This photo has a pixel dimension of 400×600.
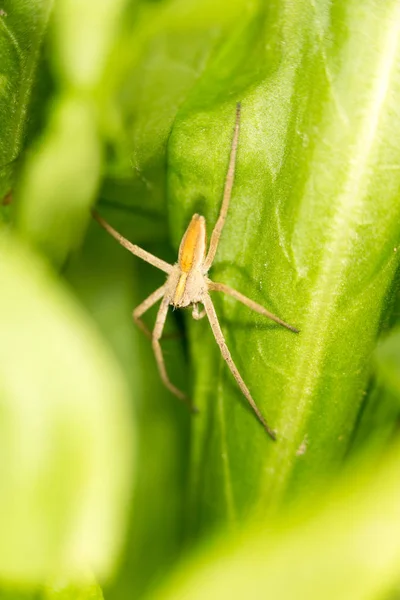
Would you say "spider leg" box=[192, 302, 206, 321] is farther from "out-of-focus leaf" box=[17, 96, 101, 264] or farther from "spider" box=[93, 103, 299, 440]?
"out-of-focus leaf" box=[17, 96, 101, 264]

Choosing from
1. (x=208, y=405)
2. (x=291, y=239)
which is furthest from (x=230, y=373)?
(x=291, y=239)

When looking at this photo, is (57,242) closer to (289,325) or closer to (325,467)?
(289,325)

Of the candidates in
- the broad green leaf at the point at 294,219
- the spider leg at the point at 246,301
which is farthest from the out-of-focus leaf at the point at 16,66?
the spider leg at the point at 246,301

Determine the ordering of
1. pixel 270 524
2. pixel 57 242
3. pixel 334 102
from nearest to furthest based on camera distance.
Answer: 1. pixel 270 524
2. pixel 334 102
3. pixel 57 242

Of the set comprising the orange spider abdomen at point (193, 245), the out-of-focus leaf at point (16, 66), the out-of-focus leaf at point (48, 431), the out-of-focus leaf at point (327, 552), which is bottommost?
the out-of-focus leaf at point (327, 552)

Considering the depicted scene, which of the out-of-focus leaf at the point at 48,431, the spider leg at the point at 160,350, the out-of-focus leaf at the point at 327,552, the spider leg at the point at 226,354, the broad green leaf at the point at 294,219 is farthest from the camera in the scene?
the spider leg at the point at 160,350

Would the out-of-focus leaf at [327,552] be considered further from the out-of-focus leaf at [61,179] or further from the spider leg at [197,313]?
the spider leg at [197,313]

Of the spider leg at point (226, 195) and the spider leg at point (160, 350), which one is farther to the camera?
the spider leg at point (160, 350)

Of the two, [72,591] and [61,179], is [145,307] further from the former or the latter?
[72,591]
